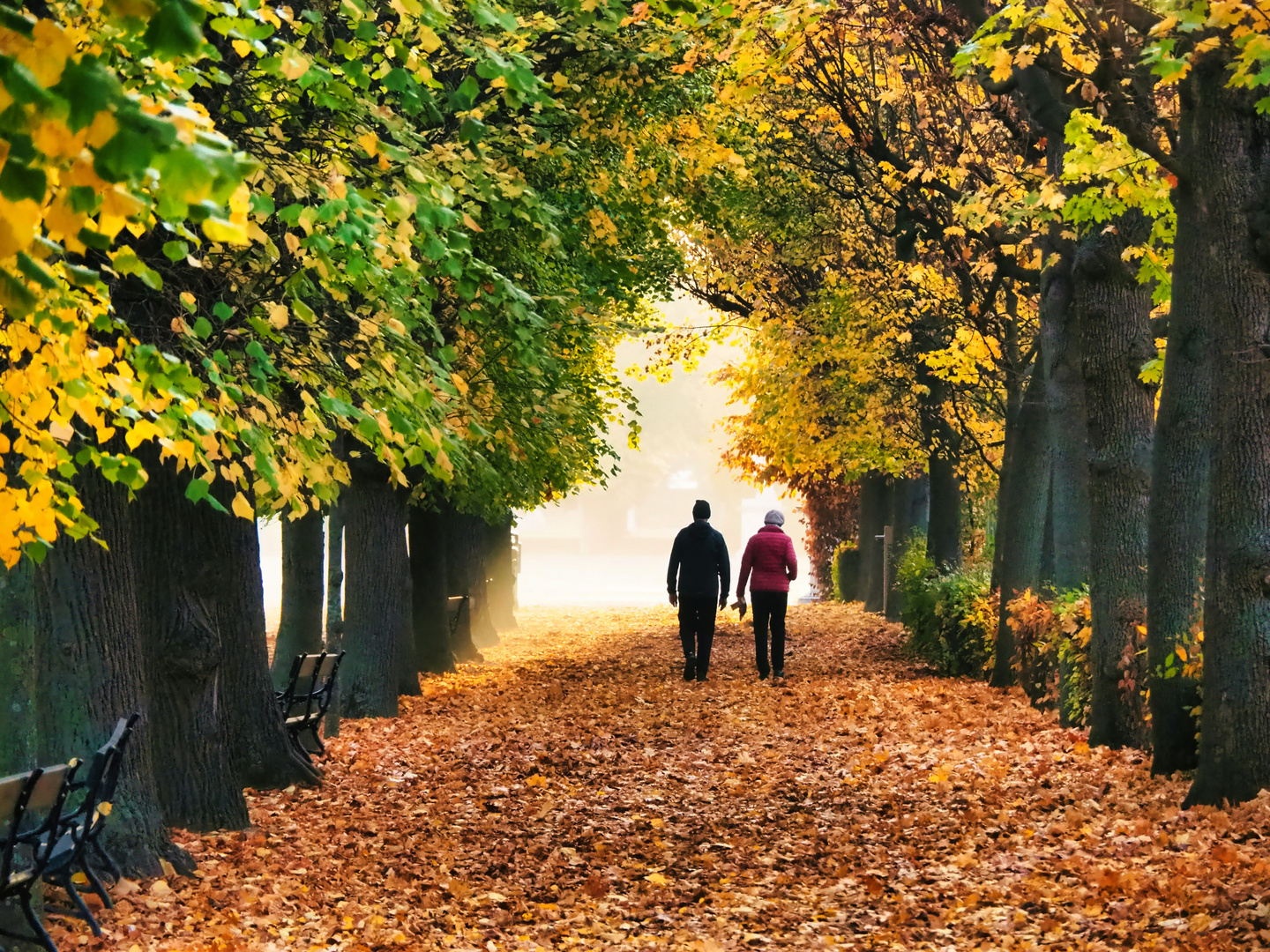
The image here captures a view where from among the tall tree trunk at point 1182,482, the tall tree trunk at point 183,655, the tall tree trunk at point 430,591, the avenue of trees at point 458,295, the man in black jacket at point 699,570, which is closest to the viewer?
the avenue of trees at point 458,295

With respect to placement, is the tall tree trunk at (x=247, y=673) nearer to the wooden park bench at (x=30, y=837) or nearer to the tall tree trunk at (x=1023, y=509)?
the wooden park bench at (x=30, y=837)

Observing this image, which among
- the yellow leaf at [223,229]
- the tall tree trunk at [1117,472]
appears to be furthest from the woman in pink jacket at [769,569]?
the yellow leaf at [223,229]

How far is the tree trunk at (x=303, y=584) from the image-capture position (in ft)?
41.1

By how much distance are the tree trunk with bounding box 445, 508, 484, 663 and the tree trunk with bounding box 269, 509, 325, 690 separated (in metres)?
7.26

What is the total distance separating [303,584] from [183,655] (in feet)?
13.6

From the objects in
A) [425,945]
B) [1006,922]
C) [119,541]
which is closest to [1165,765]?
[1006,922]

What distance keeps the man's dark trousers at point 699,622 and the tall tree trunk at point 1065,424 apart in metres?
4.54

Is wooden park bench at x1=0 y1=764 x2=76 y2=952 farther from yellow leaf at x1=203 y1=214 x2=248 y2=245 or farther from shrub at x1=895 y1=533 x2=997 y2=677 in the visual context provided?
shrub at x1=895 y1=533 x2=997 y2=677

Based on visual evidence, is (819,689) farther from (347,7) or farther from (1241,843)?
(347,7)

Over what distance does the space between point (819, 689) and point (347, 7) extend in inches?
460

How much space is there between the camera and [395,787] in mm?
10641

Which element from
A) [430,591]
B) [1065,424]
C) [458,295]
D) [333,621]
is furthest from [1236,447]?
[430,591]

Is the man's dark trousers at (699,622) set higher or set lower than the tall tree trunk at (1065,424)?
lower

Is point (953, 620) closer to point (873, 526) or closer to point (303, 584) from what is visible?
point (303, 584)
